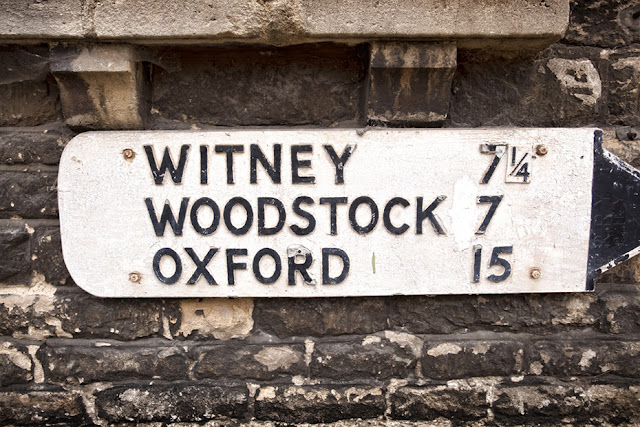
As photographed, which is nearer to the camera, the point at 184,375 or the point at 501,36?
the point at 501,36

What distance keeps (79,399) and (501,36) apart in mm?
2064

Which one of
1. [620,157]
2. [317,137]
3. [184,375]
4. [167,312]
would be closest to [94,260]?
[167,312]

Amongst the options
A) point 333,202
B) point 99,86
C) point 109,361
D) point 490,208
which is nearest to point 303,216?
point 333,202

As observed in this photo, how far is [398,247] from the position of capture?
162 centimetres

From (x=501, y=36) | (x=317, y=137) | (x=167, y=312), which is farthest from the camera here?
(x=167, y=312)

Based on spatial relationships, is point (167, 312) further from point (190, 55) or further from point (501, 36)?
point (501, 36)

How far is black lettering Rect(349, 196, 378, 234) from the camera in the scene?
1.59 m

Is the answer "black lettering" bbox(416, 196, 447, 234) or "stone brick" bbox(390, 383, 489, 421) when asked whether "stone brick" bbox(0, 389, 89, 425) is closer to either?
"stone brick" bbox(390, 383, 489, 421)

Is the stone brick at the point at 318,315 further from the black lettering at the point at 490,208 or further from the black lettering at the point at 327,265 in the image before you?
the black lettering at the point at 490,208

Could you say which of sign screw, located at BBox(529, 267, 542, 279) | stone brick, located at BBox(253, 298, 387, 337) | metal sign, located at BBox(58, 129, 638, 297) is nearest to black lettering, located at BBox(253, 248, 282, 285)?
metal sign, located at BBox(58, 129, 638, 297)

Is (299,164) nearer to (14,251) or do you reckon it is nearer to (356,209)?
(356,209)

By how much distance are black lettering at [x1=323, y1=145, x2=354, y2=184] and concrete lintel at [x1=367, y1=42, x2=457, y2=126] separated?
0.14 m

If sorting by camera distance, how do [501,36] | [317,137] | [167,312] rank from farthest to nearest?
[167,312], [317,137], [501,36]

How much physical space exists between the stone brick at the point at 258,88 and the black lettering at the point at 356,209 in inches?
12.4
